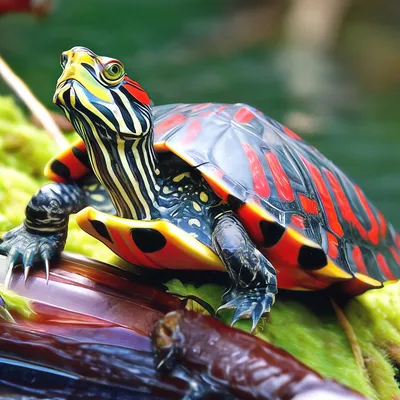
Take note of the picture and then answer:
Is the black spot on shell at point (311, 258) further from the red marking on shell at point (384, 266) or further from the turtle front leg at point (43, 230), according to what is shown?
the turtle front leg at point (43, 230)

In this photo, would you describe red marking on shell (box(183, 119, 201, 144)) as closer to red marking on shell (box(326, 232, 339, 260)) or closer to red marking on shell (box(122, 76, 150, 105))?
red marking on shell (box(122, 76, 150, 105))

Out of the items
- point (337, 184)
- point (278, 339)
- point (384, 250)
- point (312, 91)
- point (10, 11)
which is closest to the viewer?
point (278, 339)

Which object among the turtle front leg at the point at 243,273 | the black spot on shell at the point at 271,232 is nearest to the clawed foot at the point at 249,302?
the turtle front leg at the point at 243,273

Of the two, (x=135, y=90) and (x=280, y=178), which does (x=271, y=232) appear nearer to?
(x=280, y=178)

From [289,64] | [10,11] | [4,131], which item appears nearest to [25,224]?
[4,131]

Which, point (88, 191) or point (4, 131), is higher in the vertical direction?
point (88, 191)

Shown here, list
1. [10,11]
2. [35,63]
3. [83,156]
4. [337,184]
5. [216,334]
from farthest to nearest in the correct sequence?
[35,63] < [10,11] < [337,184] < [83,156] < [216,334]

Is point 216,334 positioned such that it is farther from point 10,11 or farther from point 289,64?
point 289,64

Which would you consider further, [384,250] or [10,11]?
[10,11]
